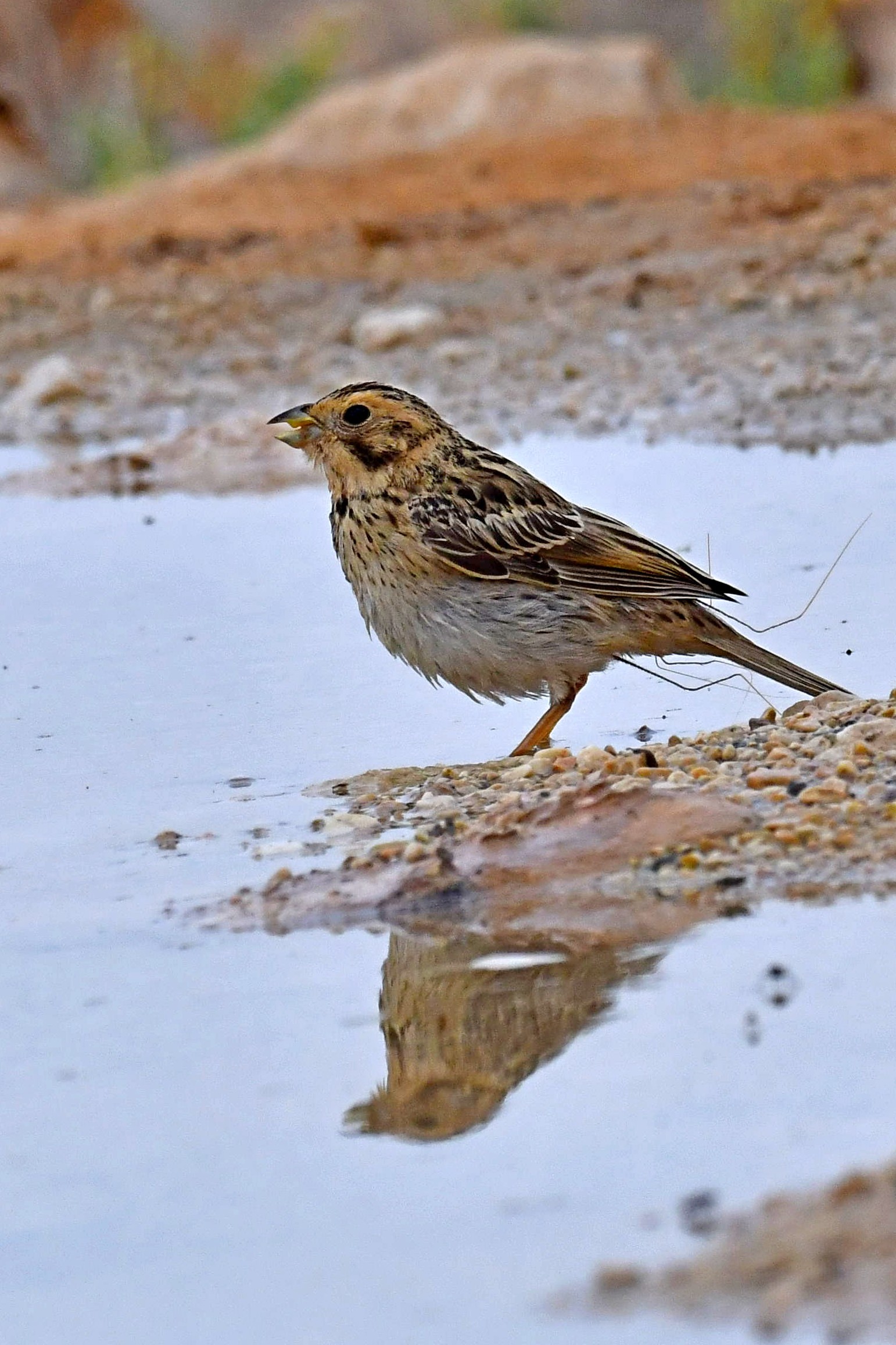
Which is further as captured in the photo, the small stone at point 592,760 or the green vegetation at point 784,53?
the green vegetation at point 784,53

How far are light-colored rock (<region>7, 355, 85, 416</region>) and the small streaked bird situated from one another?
6.02 m

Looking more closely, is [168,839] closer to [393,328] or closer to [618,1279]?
[618,1279]

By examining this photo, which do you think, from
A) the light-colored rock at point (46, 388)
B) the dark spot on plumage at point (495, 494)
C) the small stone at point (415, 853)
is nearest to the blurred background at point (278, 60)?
the light-colored rock at point (46, 388)

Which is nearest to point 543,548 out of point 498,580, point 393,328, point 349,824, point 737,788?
point 498,580

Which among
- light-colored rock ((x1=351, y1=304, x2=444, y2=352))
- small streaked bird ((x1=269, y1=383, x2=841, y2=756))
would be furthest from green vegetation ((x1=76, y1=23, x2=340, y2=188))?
small streaked bird ((x1=269, y1=383, x2=841, y2=756))

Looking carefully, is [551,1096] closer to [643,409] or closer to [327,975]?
[327,975]

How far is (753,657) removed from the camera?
6.39 metres

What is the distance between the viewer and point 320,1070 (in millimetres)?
3748

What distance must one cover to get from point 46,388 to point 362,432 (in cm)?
609

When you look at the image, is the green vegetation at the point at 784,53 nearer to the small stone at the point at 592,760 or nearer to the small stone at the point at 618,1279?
the small stone at the point at 592,760

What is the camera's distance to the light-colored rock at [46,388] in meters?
12.5

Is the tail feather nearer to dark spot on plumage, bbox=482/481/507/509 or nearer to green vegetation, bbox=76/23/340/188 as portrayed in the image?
dark spot on plumage, bbox=482/481/507/509

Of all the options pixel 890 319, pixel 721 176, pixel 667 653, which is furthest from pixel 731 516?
pixel 721 176

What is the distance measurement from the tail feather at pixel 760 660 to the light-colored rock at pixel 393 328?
6.73 meters
